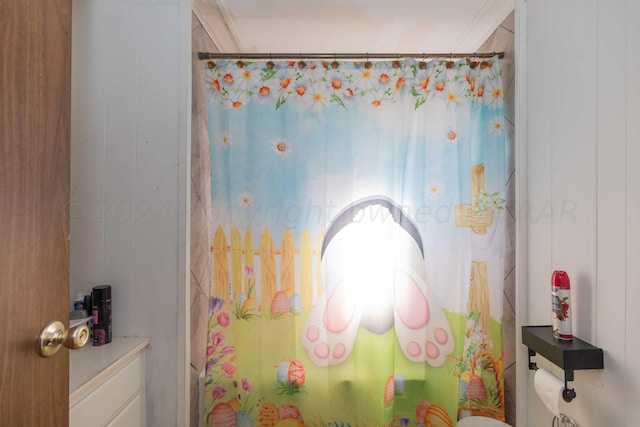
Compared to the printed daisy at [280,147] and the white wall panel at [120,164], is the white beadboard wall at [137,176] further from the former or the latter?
the printed daisy at [280,147]

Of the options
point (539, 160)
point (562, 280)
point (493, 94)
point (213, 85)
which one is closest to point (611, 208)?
point (562, 280)

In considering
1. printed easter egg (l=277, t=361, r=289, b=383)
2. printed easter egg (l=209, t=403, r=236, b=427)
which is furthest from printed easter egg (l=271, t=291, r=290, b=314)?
printed easter egg (l=209, t=403, r=236, b=427)

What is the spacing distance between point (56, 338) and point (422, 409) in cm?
140

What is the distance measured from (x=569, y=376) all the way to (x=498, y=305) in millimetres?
488

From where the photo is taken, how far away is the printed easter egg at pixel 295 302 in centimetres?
143

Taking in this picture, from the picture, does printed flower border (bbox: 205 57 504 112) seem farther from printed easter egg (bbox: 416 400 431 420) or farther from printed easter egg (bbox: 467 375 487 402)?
printed easter egg (bbox: 416 400 431 420)

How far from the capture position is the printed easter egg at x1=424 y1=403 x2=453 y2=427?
140 centimetres

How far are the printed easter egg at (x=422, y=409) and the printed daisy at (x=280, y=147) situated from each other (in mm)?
1258

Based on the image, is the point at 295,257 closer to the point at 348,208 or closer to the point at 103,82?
the point at 348,208

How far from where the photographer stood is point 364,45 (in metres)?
1.63

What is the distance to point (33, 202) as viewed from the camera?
64 cm

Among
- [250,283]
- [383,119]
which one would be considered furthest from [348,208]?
[250,283]

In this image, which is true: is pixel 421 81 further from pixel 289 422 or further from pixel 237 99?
pixel 289 422

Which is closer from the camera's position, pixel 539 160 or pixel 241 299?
pixel 539 160
